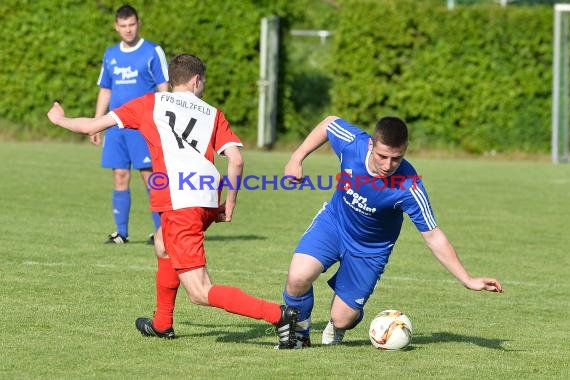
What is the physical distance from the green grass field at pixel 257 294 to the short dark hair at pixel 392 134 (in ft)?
3.92

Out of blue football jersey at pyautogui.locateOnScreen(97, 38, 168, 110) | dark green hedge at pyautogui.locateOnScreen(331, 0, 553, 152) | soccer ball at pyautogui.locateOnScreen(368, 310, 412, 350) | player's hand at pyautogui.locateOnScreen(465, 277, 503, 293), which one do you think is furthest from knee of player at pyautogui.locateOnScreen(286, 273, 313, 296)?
dark green hedge at pyautogui.locateOnScreen(331, 0, 553, 152)

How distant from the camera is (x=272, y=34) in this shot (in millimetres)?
24766

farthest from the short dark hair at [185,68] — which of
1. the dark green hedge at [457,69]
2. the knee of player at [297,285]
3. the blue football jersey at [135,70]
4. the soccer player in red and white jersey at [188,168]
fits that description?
the dark green hedge at [457,69]

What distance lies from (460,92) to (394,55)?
1.57 meters

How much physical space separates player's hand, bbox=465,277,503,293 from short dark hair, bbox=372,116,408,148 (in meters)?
0.83

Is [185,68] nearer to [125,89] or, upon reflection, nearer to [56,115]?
[56,115]

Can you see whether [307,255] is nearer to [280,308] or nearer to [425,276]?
[280,308]

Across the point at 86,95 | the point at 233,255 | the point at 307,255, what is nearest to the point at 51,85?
the point at 86,95

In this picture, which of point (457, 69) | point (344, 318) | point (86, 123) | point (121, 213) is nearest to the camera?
point (86, 123)

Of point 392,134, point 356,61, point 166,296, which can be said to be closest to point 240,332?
point 166,296

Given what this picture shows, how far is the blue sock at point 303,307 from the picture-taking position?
7023 mm

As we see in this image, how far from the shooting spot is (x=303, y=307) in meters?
7.09

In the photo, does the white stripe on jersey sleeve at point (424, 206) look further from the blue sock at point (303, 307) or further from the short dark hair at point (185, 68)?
the short dark hair at point (185, 68)

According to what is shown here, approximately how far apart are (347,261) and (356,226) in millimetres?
232
